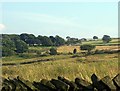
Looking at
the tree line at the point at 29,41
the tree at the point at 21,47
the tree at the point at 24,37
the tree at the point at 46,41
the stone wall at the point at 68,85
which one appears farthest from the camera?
the tree at the point at 46,41

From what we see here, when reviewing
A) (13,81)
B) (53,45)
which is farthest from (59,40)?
(13,81)

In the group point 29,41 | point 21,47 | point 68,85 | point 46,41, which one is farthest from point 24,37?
point 68,85

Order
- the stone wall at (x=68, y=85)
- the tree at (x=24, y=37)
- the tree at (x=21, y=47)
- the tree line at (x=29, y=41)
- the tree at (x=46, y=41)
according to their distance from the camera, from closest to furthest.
A: the stone wall at (x=68, y=85) < the tree line at (x=29, y=41) < the tree at (x=21, y=47) < the tree at (x=24, y=37) < the tree at (x=46, y=41)

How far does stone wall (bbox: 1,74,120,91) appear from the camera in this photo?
28.0 ft

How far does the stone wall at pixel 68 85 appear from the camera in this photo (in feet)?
28.0

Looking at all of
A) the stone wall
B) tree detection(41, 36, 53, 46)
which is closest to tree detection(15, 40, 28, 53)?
tree detection(41, 36, 53, 46)

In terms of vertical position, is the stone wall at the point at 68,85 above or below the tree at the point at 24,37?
below

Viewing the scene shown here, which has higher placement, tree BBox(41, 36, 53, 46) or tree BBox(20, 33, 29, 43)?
tree BBox(20, 33, 29, 43)

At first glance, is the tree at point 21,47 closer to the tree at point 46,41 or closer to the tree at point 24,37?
the tree at point 24,37

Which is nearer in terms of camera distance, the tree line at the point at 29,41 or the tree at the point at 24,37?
the tree line at the point at 29,41

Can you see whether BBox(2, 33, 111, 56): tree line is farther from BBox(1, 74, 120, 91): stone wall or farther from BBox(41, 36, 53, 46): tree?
BBox(1, 74, 120, 91): stone wall

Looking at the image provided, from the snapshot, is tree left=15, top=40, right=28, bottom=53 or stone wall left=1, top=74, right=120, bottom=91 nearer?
stone wall left=1, top=74, right=120, bottom=91

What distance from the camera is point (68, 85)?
8.81m

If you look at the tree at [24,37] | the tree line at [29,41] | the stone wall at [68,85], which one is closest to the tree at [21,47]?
the tree line at [29,41]
